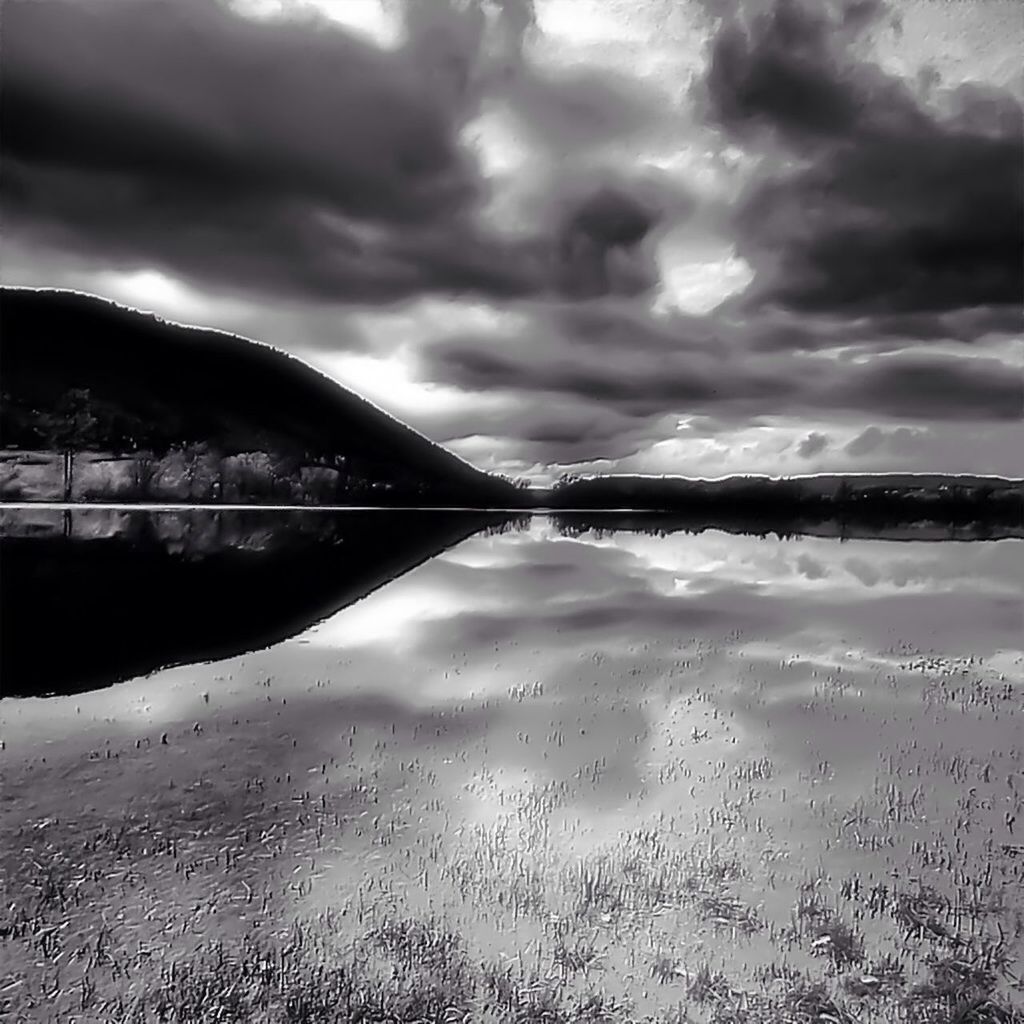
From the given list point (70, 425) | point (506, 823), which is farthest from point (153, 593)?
point (70, 425)

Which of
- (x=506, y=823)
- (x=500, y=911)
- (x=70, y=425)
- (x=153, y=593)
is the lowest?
(x=153, y=593)

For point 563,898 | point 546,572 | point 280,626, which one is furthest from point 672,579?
point 563,898

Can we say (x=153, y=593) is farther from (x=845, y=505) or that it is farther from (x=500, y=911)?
(x=845, y=505)

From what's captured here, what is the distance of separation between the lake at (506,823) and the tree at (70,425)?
142677mm

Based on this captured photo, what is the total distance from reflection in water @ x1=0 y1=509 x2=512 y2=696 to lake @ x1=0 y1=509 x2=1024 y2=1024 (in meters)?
0.37

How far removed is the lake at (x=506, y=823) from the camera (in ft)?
21.4

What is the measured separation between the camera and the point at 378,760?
12.6 metres

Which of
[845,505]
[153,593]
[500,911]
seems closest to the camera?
[500,911]

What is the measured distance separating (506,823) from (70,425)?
172617mm

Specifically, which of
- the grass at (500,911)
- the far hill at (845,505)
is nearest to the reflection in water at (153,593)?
the grass at (500,911)

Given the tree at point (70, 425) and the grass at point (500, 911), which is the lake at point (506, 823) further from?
the tree at point (70, 425)

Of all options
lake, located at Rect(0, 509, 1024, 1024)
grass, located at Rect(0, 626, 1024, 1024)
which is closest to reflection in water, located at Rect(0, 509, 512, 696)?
lake, located at Rect(0, 509, 1024, 1024)

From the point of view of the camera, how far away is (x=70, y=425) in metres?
149

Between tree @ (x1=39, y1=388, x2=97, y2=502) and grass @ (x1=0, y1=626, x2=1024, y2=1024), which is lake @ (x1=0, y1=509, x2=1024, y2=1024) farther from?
tree @ (x1=39, y1=388, x2=97, y2=502)
